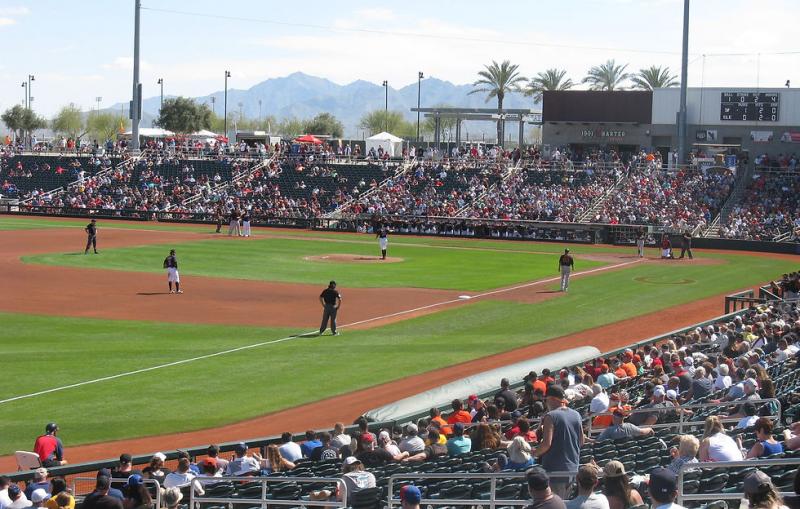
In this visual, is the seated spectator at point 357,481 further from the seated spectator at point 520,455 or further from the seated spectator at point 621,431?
the seated spectator at point 621,431

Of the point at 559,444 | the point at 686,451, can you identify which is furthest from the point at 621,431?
the point at 686,451

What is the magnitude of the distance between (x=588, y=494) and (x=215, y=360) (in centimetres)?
1935

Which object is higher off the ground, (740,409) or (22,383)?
(740,409)

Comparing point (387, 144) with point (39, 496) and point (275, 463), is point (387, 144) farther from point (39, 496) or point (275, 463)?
point (39, 496)

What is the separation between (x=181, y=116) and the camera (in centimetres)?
13512

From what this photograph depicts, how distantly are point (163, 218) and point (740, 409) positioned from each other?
2532 inches

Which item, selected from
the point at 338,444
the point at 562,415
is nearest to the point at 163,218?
the point at 338,444

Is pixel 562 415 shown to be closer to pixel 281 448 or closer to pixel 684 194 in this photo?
pixel 281 448

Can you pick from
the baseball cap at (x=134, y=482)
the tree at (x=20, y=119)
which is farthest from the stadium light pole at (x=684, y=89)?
the tree at (x=20, y=119)

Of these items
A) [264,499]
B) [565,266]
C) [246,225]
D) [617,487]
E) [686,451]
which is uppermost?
[246,225]

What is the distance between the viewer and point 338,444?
14945 mm

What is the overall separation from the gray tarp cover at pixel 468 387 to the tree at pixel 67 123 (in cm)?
16056

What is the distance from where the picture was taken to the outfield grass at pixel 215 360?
2053cm

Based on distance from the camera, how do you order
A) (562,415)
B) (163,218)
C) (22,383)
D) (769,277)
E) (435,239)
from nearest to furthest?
(562,415) < (22,383) < (769,277) < (435,239) < (163,218)
